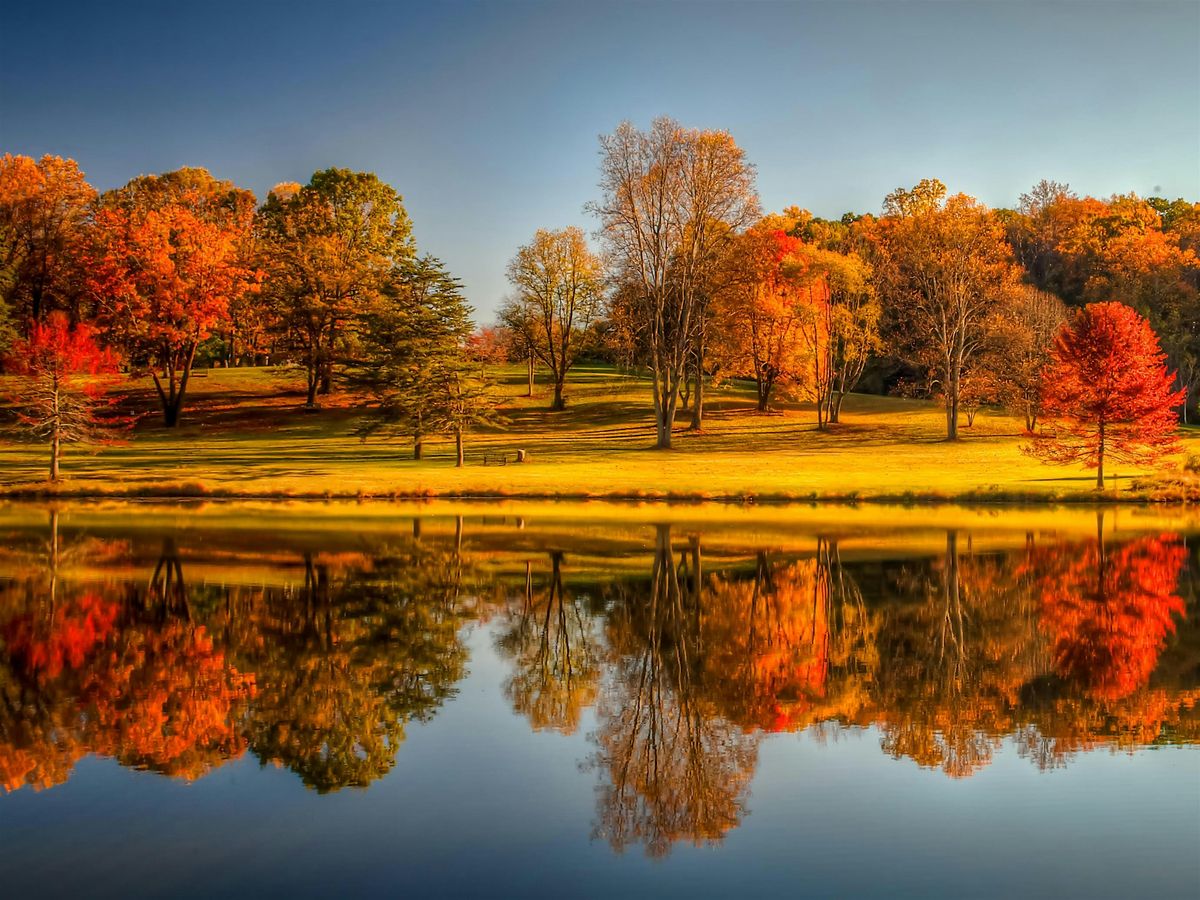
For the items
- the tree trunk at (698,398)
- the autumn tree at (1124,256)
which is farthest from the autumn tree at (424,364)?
the autumn tree at (1124,256)

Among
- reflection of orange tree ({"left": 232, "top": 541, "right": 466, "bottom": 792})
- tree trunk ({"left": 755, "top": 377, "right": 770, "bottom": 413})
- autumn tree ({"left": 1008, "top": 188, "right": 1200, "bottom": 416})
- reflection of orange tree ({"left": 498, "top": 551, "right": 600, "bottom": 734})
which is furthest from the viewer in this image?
autumn tree ({"left": 1008, "top": 188, "right": 1200, "bottom": 416})

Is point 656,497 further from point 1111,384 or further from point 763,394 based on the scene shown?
point 763,394

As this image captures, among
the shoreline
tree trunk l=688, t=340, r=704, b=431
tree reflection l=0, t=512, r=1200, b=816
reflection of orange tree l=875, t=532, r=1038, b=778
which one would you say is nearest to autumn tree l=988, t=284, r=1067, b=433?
tree trunk l=688, t=340, r=704, b=431

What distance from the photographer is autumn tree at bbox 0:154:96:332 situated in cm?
7038

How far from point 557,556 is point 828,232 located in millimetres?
60142

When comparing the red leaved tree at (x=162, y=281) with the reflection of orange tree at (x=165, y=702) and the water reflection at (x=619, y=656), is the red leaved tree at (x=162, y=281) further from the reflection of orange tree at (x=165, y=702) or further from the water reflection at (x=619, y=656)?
the reflection of orange tree at (x=165, y=702)

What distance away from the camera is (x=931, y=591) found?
20766mm

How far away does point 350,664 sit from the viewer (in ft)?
49.2

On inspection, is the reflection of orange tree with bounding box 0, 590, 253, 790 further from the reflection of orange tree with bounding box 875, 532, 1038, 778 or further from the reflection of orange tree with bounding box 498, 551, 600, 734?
the reflection of orange tree with bounding box 875, 532, 1038, 778

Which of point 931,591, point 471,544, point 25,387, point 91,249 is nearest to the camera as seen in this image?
point 931,591

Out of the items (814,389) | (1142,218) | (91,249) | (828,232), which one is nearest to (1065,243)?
(1142,218)

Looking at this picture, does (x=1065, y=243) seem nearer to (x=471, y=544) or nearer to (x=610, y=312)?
(x=610, y=312)

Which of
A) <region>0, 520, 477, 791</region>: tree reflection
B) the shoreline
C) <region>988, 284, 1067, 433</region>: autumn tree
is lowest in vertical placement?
the shoreline

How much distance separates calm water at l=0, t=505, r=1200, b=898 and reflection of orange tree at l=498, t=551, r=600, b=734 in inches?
3.3
